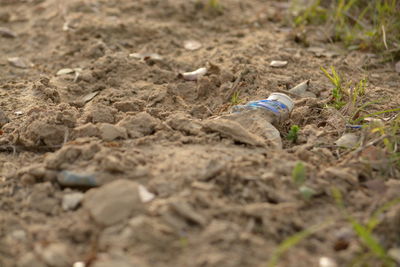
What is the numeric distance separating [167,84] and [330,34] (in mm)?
1237

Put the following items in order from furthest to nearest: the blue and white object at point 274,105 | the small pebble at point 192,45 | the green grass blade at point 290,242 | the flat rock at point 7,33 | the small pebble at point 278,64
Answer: the flat rock at point 7,33
the small pebble at point 192,45
the small pebble at point 278,64
the blue and white object at point 274,105
the green grass blade at point 290,242

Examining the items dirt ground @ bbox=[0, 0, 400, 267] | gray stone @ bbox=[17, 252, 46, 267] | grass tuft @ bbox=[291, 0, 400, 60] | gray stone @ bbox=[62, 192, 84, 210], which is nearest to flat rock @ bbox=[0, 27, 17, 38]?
dirt ground @ bbox=[0, 0, 400, 267]

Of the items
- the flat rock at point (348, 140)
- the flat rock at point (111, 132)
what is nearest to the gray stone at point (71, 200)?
the flat rock at point (111, 132)

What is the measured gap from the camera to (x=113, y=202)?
4.77ft

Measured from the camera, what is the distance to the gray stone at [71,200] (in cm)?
153

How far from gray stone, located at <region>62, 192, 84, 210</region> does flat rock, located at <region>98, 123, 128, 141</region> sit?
0.96 ft

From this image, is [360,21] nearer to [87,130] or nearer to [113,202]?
[87,130]

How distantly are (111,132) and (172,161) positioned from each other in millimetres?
282

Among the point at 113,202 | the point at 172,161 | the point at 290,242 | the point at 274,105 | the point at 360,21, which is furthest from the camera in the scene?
the point at 360,21

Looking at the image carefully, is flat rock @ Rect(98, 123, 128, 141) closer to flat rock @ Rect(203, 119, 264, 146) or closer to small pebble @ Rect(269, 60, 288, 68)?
flat rock @ Rect(203, 119, 264, 146)

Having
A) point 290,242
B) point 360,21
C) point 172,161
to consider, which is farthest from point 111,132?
point 360,21

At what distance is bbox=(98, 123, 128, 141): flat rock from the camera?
1801mm

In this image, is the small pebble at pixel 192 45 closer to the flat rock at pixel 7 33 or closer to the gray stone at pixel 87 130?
the flat rock at pixel 7 33

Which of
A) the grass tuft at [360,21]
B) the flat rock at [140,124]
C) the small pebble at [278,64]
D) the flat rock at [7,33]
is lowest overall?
the flat rock at [7,33]
